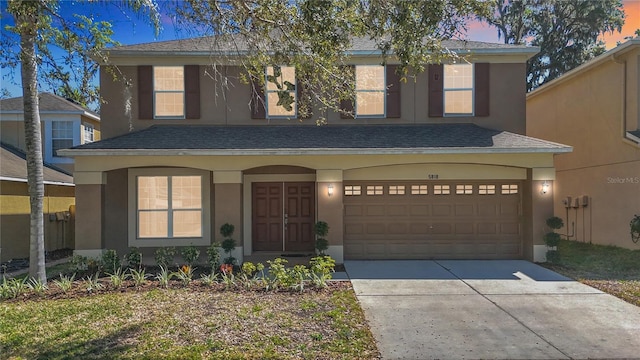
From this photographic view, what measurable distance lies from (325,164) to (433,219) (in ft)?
10.5

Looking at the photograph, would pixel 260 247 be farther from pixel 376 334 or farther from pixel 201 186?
pixel 376 334

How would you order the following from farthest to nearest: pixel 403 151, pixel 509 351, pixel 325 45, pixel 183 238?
1. pixel 183 238
2. pixel 403 151
3. pixel 325 45
4. pixel 509 351

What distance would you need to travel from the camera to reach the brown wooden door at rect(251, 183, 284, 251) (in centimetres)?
1093

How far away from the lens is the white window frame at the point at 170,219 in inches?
412

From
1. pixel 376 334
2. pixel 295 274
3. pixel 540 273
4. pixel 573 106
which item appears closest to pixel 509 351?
pixel 376 334

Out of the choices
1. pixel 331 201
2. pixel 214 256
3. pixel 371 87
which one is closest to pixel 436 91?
pixel 371 87

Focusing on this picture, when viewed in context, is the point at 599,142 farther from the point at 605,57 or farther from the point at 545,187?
the point at 545,187

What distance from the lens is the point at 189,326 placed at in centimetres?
544

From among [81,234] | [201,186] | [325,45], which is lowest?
[81,234]

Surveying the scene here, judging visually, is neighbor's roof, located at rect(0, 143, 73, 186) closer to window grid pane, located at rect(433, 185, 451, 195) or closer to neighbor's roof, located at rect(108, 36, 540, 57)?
neighbor's roof, located at rect(108, 36, 540, 57)

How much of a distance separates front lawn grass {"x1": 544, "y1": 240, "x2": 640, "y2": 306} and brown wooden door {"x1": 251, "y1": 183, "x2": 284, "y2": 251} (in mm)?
6750

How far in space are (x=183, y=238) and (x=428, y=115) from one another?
740 centimetres

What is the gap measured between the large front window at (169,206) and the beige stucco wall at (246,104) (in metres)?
1.61

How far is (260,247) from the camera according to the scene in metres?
10.9
